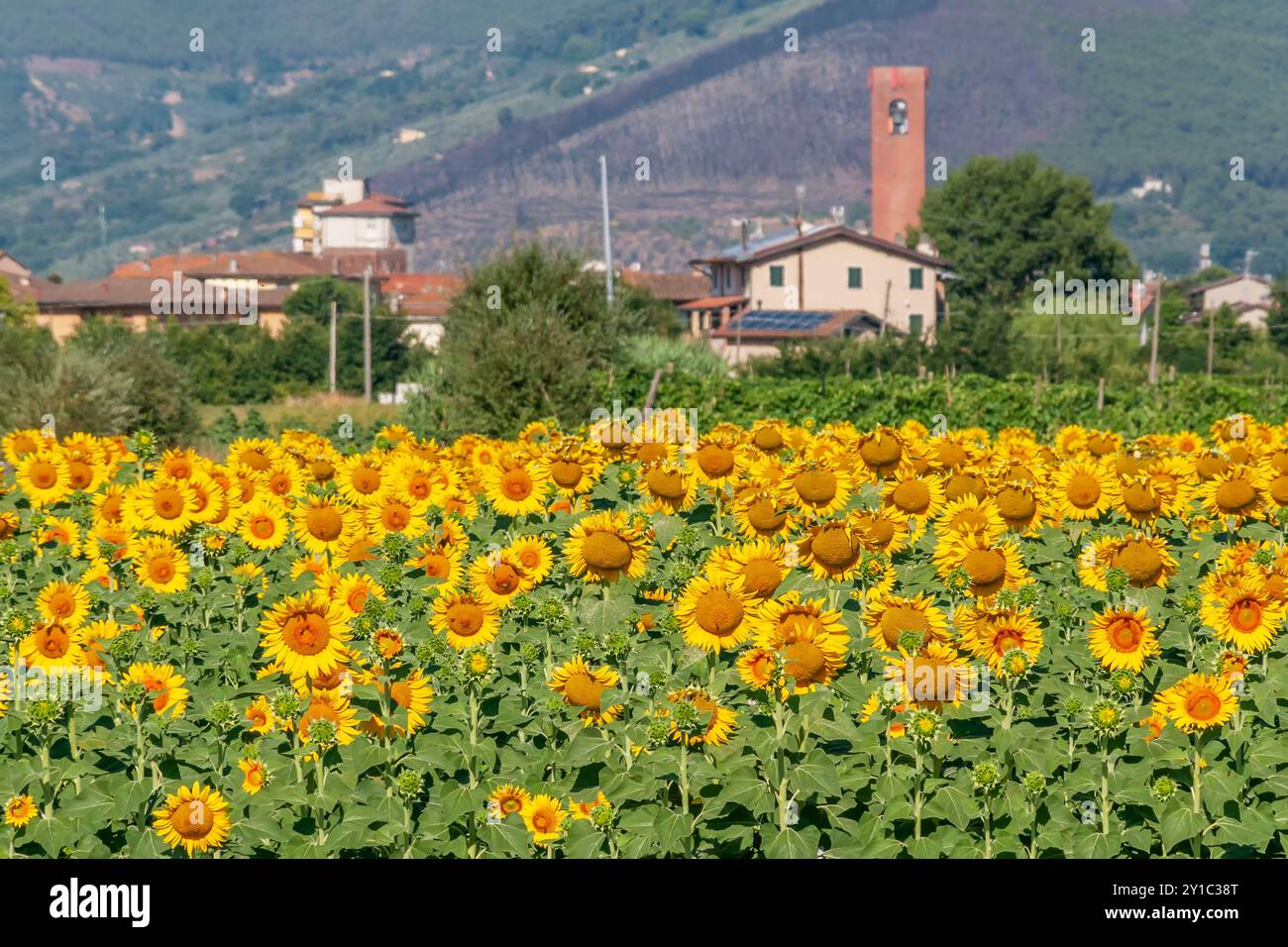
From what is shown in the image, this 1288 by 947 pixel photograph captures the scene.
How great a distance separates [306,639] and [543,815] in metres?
1.18

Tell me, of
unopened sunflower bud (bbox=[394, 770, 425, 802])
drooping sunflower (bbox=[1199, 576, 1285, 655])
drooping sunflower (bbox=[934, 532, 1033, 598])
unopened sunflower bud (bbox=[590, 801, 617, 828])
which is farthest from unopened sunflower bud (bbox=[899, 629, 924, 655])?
unopened sunflower bud (bbox=[394, 770, 425, 802])

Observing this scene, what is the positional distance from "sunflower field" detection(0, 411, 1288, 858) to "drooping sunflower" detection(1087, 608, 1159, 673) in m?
0.01

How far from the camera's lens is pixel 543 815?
22.9ft

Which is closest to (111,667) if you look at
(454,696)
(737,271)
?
(454,696)

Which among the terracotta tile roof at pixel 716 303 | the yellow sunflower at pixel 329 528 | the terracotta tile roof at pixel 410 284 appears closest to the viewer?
the yellow sunflower at pixel 329 528

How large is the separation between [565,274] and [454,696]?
28536 mm

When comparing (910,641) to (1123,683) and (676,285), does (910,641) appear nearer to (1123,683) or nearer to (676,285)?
(1123,683)

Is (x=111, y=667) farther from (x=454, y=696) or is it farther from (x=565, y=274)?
(x=565, y=274)

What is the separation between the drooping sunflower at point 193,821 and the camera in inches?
267

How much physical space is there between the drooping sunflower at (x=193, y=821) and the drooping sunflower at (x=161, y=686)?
2.02 ft

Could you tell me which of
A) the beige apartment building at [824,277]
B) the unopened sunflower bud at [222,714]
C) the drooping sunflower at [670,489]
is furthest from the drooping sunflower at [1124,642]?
the beige apartment building at [824,277]

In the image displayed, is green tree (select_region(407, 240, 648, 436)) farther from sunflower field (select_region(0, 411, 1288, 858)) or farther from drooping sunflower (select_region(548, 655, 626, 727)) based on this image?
drooping sunflower (select_region(548, 655, 626, 727))

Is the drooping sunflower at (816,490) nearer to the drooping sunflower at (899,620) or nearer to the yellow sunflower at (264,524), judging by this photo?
the drooping sunflower at (899,620)

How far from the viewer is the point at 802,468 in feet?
30.8
